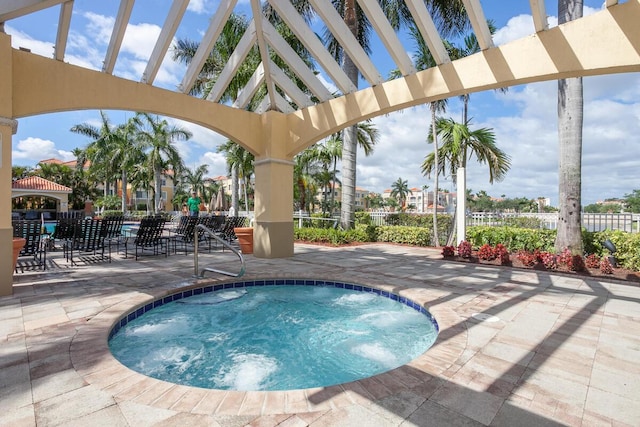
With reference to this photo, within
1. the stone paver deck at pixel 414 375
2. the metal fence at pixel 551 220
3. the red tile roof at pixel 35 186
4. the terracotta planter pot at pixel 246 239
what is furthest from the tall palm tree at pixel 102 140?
the stone paver deck at pixel 414 375

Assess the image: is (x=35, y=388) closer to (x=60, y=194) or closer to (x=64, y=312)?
(x=64, y=312)

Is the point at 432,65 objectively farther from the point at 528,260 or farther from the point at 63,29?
the point at 63,29

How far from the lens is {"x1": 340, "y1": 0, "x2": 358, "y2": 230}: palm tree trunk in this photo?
452 inches

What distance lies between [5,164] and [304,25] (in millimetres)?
5955

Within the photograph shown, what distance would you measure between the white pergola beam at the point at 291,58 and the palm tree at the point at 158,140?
22364 millimetres

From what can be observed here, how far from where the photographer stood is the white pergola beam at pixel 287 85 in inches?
311

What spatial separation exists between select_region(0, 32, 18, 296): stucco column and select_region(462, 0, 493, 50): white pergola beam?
7.24 meters

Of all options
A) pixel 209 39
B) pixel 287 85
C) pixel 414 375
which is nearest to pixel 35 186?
pixel 209 39

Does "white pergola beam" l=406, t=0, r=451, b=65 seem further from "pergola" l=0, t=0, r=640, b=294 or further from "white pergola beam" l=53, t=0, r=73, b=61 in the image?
"white pergola beam" l=53, t=0, r=73, b=61

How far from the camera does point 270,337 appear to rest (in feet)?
14.1

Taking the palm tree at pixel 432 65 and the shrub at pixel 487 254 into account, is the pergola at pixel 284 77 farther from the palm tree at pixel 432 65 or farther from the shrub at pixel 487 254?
the palm tree at pixel 432 65

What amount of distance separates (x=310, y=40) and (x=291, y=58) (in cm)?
85

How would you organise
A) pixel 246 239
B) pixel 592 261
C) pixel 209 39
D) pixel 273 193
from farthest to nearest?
pixel 246 239 < pixel 273 193 < pixel 592 261 < pixel 209 39

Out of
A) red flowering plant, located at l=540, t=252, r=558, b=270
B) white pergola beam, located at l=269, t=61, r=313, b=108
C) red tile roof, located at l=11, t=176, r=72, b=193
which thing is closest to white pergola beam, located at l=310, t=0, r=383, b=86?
white pergola beam, located at l=269, t=61, r=313, b=108
